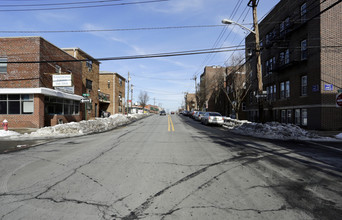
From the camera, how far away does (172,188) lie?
14.1ft

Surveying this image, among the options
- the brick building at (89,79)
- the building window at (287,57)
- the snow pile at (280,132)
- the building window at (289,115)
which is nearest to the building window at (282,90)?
the building window at (289,115)

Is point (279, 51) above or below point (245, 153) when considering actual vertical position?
above

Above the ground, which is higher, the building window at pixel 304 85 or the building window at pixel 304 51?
the building window at pixel 304 51

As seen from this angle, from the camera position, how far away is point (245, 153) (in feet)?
25.8

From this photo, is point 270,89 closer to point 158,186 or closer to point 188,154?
point 188,154

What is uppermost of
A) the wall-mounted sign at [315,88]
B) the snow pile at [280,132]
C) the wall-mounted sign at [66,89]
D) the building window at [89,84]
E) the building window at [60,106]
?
the building window at [89,84]

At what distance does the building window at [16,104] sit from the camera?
1844 cm

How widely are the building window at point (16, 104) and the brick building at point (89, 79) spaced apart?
945 centimetres

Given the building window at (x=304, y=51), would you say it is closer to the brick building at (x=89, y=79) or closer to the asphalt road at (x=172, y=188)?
the asphalt road at (x=172, y=188)

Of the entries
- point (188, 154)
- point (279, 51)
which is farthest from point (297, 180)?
point (279, 51)

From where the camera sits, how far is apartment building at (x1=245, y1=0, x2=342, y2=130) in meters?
17.0

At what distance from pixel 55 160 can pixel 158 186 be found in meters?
4.57

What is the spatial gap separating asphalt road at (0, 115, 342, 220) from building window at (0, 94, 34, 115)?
45.4 feet

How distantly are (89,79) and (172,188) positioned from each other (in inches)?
1181
